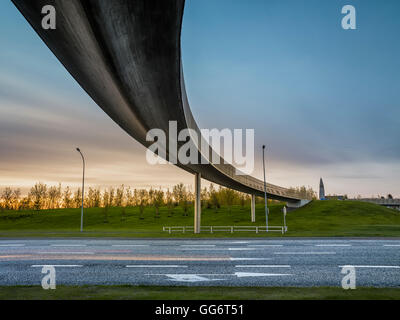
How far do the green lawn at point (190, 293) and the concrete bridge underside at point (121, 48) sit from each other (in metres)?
6.76

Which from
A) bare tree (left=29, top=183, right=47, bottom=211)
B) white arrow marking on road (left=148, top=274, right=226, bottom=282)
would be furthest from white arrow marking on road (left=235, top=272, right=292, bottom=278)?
bare tree (left=29, top=183, right=47, bottom=211)

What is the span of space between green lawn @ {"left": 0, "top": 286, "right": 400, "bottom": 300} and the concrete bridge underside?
22.2ft

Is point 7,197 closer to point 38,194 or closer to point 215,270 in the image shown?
point 38,194

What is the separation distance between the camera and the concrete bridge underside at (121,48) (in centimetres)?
734

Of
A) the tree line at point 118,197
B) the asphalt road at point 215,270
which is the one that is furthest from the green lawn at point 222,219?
the asphalt road at point 215,270

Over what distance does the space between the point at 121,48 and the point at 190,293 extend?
24.0 feet

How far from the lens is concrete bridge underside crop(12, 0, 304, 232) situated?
7344 mm

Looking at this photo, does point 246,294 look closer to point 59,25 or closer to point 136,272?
point 136,272

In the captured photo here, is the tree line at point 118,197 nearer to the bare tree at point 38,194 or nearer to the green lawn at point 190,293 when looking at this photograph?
the bare tree at point 38,194

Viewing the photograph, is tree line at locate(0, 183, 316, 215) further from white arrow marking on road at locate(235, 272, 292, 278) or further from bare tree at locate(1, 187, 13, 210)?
white arrow marking on road at locate(235, 272, 292, 278)

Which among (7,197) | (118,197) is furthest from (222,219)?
(7,197)

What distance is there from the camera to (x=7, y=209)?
335ft
